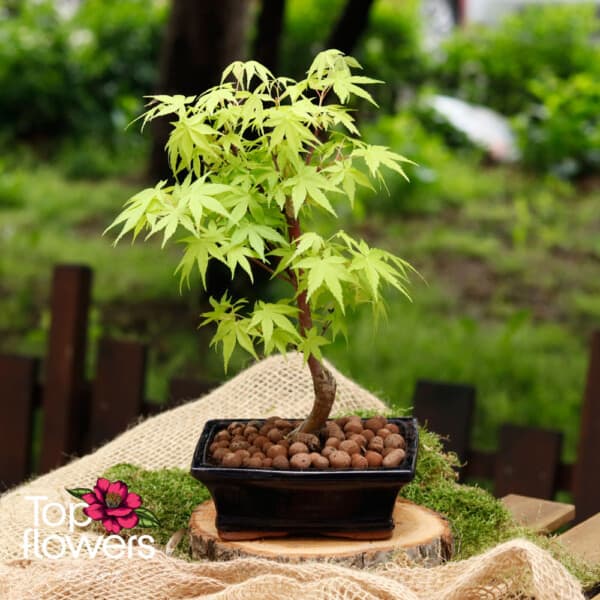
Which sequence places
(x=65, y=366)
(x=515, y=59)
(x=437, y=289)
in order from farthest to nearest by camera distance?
1. (x=515, y=59)
2. (x=437, y=289)
3. (x=65, y=366)

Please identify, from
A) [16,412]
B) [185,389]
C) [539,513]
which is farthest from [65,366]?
[539,513]

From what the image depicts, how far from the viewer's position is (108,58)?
26.2 ft

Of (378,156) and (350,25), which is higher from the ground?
(350,25)

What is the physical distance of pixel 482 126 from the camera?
745 cm

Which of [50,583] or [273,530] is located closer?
[50,583]

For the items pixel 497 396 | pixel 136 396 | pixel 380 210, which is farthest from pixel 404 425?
pixel 380 210

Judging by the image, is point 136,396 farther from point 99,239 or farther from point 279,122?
point 99,239

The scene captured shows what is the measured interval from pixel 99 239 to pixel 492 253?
2010 mm

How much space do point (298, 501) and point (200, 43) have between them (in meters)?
3.63

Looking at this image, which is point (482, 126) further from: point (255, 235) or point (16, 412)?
point (255, 235)

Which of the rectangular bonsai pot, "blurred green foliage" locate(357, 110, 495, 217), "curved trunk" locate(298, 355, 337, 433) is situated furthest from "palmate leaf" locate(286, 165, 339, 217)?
"blurred green foliage" locate(357, 110, 495, 217)

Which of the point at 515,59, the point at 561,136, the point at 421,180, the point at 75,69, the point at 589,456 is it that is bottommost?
the point at 589,456

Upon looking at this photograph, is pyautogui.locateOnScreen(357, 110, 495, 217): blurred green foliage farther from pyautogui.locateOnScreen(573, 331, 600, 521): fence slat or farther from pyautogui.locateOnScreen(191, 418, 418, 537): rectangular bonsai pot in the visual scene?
pyautogui.locateOnScreen(191, 418, 418, 537): rectangular bonsai pot

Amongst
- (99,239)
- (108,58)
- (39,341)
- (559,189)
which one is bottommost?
(39,341)
